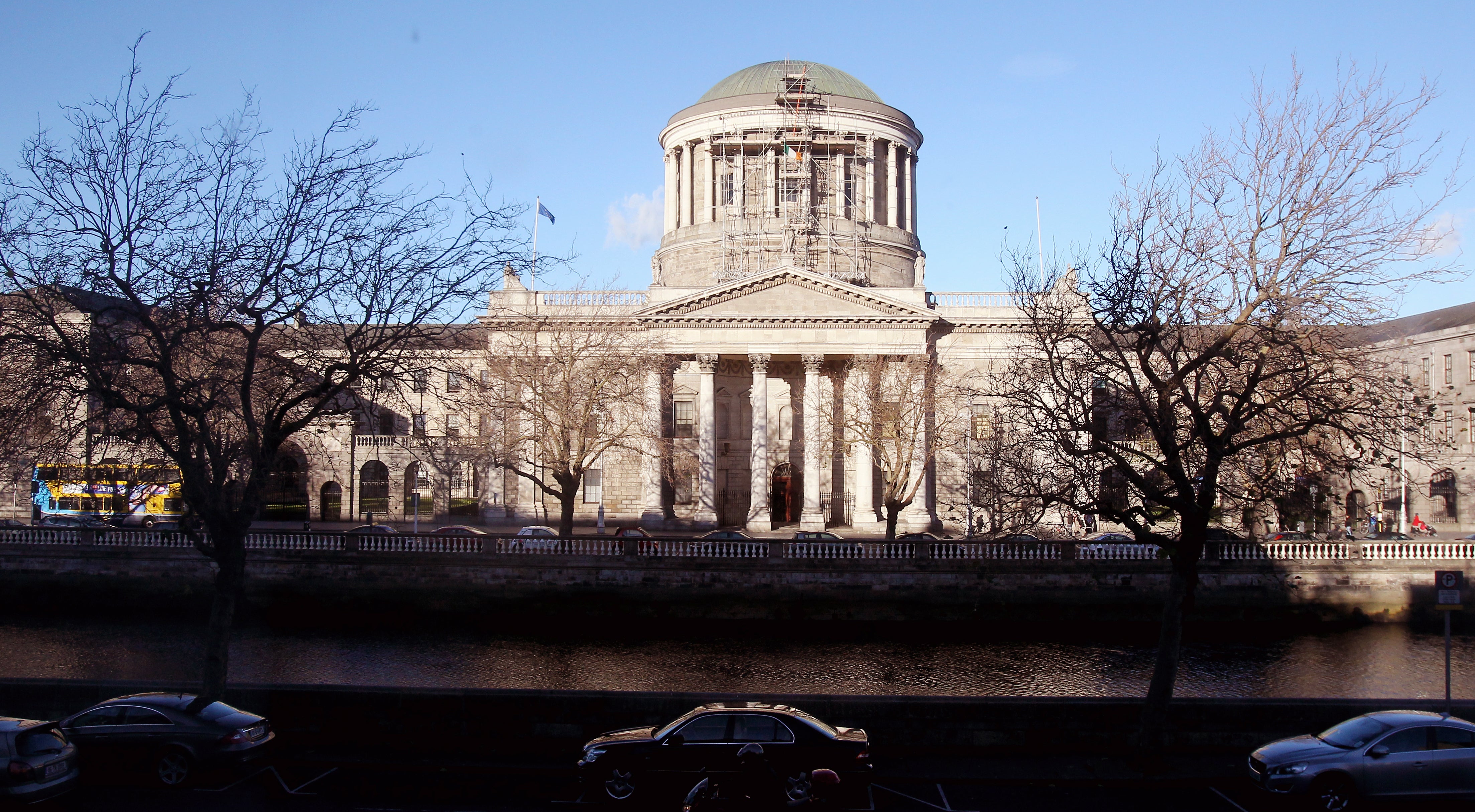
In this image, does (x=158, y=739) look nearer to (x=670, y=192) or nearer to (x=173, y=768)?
(x=173, y=768)

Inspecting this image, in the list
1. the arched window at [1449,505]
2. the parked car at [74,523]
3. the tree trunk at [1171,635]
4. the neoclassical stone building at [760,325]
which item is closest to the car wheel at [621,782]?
the tree trunk at [1171,635]

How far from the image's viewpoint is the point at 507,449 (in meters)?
35.7

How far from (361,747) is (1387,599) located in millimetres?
30107

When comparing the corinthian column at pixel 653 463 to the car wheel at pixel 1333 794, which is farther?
the corinthian column at pixel 653 463

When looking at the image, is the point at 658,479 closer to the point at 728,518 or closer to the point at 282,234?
the point at 728,518

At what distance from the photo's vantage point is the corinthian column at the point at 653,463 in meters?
43.1

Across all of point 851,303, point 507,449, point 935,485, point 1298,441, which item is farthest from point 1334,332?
point 935,485

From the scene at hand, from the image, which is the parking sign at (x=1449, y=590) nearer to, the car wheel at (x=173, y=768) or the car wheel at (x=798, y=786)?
the car wheel at (x=798, y=786)

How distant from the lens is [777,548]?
104 ft

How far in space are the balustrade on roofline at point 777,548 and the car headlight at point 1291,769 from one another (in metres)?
18.8

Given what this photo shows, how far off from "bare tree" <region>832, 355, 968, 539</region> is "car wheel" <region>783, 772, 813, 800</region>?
22313 mm

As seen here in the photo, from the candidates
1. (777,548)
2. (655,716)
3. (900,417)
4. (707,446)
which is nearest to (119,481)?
(655,716)

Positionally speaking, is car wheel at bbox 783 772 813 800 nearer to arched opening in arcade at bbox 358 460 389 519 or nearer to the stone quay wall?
the stone quay wall

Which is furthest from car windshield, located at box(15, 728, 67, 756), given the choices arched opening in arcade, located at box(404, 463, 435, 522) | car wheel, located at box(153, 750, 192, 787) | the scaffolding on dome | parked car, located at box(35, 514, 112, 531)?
the scaffolding on dome
